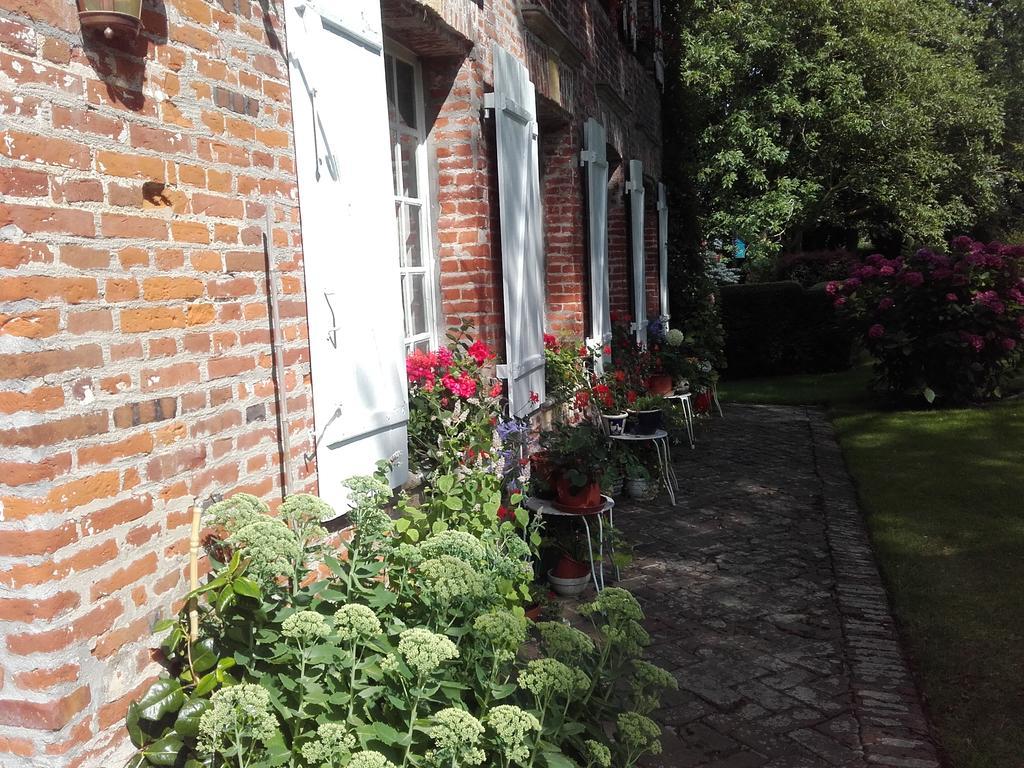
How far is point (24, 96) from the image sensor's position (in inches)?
74.0

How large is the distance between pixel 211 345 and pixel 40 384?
24.0 inches

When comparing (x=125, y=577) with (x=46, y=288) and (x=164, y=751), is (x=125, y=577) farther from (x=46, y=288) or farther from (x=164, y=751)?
(x=46, y=288)

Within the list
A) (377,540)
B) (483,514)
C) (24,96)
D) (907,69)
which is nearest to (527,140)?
(483,514)

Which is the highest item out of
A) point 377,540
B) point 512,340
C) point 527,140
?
point 527,140

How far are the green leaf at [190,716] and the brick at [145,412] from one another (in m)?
0.69

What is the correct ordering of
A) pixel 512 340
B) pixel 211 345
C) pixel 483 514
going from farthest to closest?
pixel 512 340 → pixel 483 514 → pixel 211 345

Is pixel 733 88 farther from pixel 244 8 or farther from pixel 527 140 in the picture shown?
pixel 244 8

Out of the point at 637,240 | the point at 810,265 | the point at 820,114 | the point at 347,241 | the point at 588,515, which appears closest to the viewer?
the point at 347,241

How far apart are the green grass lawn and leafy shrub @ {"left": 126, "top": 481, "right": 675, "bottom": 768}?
1723 millimetres

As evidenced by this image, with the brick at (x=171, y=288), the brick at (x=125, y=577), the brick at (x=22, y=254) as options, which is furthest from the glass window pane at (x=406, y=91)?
the brick at (x=125, y=577)

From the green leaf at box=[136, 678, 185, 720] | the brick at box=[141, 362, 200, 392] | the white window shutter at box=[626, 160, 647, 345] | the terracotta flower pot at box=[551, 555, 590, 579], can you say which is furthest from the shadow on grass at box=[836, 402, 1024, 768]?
the brick at box=[141, 362, 200, 392]

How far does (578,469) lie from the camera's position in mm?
4695

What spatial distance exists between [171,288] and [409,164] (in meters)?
2.39

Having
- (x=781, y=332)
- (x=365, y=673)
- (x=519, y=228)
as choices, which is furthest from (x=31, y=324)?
(x=781, y=332)
